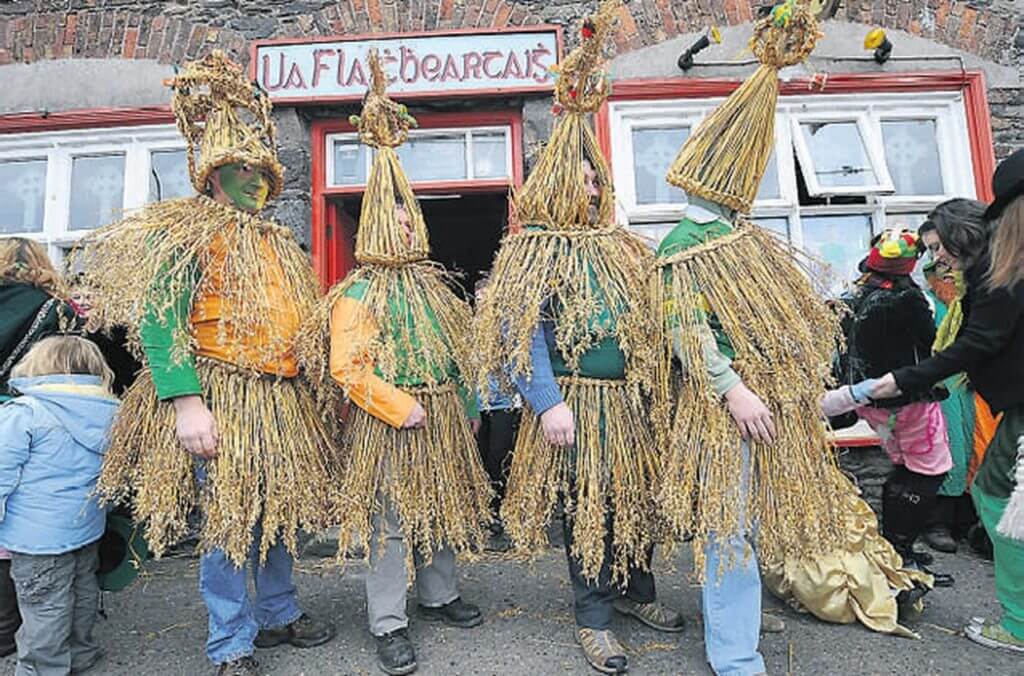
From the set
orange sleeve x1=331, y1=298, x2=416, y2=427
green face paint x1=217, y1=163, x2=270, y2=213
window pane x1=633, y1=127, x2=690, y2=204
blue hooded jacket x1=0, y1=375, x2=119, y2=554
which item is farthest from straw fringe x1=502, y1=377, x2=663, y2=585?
window pane x1=633, y1=127, x2=690, y2=204

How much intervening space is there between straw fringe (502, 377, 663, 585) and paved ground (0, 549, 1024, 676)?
0.43m

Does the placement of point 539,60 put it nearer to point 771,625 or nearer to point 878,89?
point 878,89

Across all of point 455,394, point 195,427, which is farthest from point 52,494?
point 455,394

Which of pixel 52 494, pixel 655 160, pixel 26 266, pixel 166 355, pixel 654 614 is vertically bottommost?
pixel 654 614

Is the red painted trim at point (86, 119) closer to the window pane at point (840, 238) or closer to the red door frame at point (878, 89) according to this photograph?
the red door frame at point (878, 89)

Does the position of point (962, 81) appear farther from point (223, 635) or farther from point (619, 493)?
point (223, 635)

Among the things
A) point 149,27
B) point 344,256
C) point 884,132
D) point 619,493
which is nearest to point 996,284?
point 619,493

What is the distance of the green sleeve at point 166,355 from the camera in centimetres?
247

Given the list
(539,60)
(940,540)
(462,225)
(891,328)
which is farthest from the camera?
(462,225)

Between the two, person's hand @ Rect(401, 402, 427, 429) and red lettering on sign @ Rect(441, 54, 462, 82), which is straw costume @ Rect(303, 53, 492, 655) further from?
red lettering on sign @ Rect(441, 54, 462, 82)

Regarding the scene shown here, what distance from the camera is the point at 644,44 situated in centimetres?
500

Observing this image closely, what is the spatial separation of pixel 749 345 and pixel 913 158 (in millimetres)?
3483

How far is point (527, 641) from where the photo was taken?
2.91 m

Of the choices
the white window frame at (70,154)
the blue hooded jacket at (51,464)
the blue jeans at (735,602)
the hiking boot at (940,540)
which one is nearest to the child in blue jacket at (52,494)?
the blue hooded jacket at (51,464)
